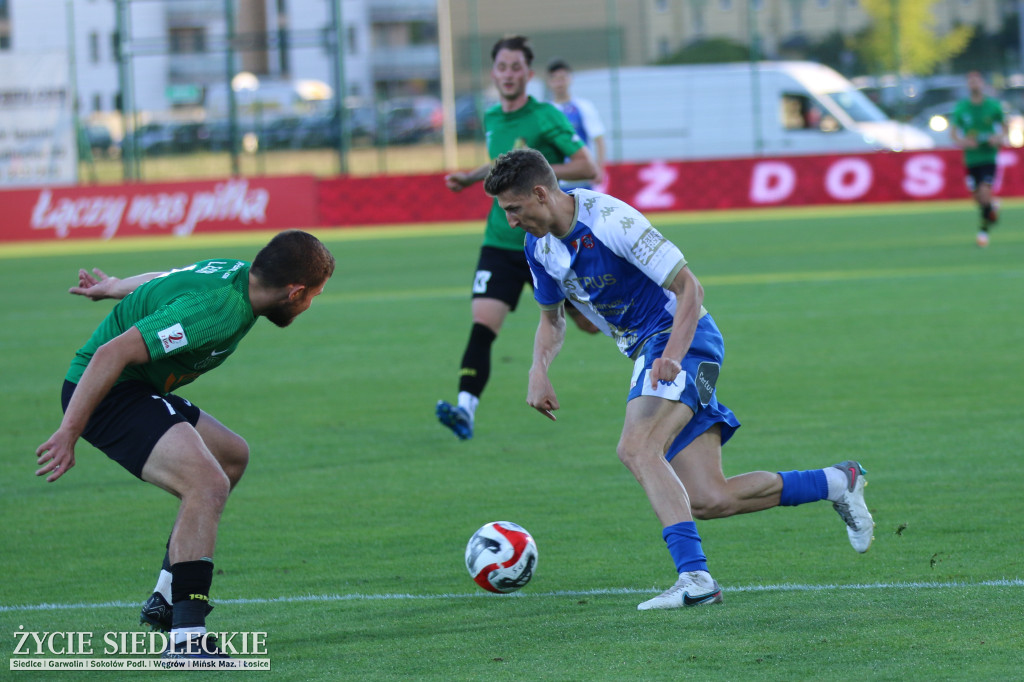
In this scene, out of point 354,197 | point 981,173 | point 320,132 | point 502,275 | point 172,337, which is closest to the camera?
point 172,337

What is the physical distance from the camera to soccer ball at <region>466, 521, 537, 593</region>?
556 centimetres

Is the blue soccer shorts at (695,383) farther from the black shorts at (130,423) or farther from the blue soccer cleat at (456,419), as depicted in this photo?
the blue soccer cleat at (456,419)

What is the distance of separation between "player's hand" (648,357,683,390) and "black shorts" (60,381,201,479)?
1.68m

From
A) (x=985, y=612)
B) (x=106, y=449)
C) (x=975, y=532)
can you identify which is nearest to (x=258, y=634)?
(x=106, y=449)

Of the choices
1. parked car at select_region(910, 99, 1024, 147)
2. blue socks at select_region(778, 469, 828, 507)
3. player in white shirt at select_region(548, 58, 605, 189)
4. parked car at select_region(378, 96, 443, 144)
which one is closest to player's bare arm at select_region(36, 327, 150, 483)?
blue socks at select_region(778, 469, 828, 507)

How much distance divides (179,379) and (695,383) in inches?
74.6

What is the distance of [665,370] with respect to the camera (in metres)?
5.11

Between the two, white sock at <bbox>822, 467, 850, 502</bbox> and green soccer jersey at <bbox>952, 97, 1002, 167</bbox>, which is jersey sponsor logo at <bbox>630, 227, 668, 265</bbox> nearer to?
white sock at <bbox>822, 467, 850, 502</bbox>

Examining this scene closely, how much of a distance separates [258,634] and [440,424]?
4.49 m

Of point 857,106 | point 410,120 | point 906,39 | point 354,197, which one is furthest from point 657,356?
point 906,39

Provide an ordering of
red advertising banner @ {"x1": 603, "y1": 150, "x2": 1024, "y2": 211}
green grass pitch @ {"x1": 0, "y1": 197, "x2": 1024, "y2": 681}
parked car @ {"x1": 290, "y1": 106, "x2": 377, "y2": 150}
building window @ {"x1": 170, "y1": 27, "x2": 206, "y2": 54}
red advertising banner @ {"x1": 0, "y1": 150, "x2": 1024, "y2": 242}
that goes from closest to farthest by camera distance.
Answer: green grass pitch @ {"x1": 0, "y1": 197, "x2": 1024, "y2": 681} → red advertising banner @ {"x1": 603, "y1": 150, "x2": 1024, "y2": 211} → red advertising banner @ {"x1": 0, "y1": 150, "x2": 1024, "y2": 242} → building window @ {"x1": 170, "y1": 27, "x2": 206, "y2": 54} → parked car @ {"x1": 290, "y1": 106, "x2": 377, "y2": 150}

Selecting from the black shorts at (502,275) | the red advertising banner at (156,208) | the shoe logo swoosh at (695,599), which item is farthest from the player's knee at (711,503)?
the red advertising banner at (156,208)

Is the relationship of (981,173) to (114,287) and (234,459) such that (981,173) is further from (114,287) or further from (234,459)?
(114,287)

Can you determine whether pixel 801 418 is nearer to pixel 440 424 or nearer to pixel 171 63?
pixel 440 424
